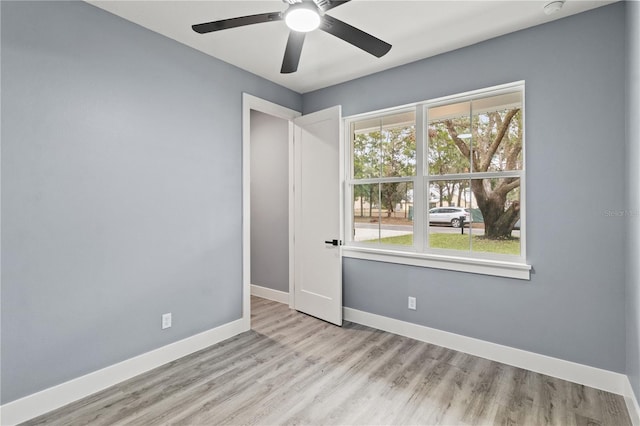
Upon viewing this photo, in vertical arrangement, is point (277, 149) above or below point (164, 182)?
above

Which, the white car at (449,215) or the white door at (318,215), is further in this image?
the white door at (318,215)

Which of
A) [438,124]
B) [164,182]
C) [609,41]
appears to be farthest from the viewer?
[438,124]

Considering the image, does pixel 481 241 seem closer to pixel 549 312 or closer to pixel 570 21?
pixel 549 312

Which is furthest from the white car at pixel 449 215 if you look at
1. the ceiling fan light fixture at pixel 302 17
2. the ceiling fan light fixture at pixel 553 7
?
the ceiling fan light fixture at pixel 302 17

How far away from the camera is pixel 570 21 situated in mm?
2342

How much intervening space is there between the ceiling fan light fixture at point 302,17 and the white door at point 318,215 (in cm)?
158

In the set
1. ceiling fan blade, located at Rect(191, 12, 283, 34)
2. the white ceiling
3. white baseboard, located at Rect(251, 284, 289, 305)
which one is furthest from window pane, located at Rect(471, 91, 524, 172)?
white baseboard, located at Rect(251, 284, 289, 305)

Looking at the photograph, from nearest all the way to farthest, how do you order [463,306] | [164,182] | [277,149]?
[164,182] → [463,306] → [277,149]

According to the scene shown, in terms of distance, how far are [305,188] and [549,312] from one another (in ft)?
8.48

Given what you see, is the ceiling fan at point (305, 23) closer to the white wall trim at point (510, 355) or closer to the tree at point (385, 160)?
the tree at point (385, 160)

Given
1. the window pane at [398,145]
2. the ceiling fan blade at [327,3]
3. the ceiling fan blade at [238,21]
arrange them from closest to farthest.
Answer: the ceiling fan blade at [327,3], the ceiling fan blade at [238,21], the window pane at [398,145]

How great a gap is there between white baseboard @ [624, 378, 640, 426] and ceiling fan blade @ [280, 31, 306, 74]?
2.97 meters

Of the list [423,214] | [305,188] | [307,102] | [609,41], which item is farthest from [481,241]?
[307,102]

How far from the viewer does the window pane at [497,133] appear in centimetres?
269
